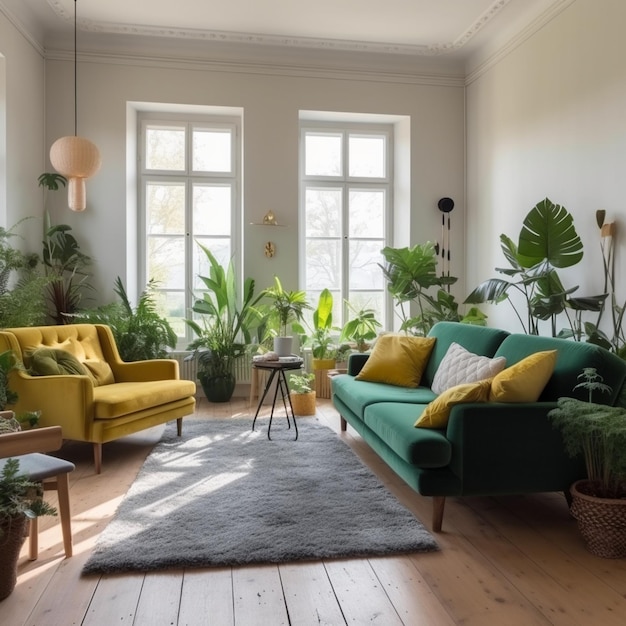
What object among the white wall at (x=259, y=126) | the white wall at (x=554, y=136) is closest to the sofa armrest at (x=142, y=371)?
the white wall at (x=259, y=126)

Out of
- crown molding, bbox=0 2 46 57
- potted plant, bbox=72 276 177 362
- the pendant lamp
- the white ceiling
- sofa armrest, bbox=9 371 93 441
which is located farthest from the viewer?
potted plant, bbox=72 276 177 362

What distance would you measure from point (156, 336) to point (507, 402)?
366cm

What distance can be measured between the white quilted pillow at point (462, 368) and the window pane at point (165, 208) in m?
3.67

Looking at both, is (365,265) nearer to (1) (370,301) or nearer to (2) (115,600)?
(1) (370,301)

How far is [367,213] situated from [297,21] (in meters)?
2.22

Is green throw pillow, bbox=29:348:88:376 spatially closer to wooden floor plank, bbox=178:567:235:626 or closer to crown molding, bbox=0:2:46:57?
wooden floor plank, bbox=178:567:235:626

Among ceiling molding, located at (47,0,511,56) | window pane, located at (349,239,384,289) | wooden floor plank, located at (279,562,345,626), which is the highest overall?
ceiling molding, located at (47,0,511,56)

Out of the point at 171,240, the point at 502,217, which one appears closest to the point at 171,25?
the point at 171,240

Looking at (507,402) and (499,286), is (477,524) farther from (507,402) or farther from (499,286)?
(499,286)

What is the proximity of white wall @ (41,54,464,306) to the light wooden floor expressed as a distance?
3759 mm

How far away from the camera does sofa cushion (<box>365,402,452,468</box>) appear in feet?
8.80

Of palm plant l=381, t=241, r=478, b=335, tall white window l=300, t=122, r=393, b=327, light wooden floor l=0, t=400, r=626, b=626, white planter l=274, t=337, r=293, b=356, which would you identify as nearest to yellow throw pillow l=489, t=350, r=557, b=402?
light wooden floor l=0, t=400, r=626, b=626

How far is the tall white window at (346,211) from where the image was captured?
671 cm

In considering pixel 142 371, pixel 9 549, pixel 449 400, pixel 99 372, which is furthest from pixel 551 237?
pixel 9 549
